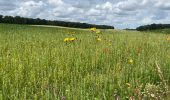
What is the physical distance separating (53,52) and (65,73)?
261 centimetres

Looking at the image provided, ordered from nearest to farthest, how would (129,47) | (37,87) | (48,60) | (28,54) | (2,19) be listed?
(37,87) → (48,60) → (28,54) → (129,47) → (2,19)

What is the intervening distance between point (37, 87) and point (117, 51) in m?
4.16

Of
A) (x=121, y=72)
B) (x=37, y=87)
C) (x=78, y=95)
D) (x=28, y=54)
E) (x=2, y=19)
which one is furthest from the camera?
(x=2, y=19)

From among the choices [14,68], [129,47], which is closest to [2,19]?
[129,47]

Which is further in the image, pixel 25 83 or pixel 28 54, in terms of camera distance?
pixel 28 54

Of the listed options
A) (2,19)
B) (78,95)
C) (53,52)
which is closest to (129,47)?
(53,52)

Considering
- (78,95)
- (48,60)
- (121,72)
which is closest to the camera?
(78,95)

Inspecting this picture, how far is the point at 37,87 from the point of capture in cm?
670

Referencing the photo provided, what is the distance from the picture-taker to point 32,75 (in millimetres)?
7094

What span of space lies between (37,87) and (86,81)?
0.82 metres

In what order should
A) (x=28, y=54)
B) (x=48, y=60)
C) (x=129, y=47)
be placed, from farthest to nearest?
(x=129, y=47), (x=28, y=54), (x=48, y=60)

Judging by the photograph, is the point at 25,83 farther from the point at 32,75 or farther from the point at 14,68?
the point at 14,68

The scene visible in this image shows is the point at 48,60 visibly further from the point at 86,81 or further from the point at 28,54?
the point at 86,81

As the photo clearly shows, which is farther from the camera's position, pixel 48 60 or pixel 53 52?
pixel 53 52
